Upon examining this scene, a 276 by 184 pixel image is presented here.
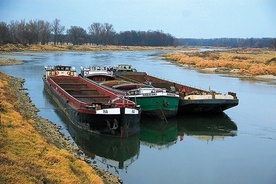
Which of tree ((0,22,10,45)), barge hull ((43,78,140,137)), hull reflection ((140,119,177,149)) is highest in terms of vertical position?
tree ((0,22,10,45))

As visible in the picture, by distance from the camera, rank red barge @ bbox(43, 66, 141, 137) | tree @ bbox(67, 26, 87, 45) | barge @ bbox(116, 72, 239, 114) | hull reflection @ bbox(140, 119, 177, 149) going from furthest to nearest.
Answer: tree @ bbox(67, 26, 87, 45) → barge @ bbox(116, 72, 239, 114) → hull reflection @ bbox(140, 119, 177, 149) → red barge @ bbox(43, 66, 141, 137)

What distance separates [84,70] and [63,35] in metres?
142

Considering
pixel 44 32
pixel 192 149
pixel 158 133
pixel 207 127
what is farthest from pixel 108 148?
pixel 44 32

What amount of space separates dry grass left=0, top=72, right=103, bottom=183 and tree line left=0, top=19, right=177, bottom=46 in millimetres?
105386

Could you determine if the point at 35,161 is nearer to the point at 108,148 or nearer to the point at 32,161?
the point at 32,161

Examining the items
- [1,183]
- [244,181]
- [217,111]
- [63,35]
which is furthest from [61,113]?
[63,35]

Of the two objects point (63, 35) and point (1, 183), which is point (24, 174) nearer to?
point (1, 183)

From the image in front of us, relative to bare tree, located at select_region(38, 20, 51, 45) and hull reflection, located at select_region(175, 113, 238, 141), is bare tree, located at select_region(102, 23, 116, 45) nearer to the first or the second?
bare tree, located at select_region(38, 20, 51, 45)

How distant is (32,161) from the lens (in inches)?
387

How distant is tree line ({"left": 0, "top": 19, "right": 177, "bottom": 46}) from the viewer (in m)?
121

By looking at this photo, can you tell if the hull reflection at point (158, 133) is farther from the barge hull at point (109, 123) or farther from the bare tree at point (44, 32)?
the bare tree at point (44, 32)

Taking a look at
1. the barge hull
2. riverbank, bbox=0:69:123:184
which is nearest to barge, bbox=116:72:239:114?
the barge hull

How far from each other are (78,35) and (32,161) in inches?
5928

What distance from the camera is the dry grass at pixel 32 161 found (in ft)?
26.7
